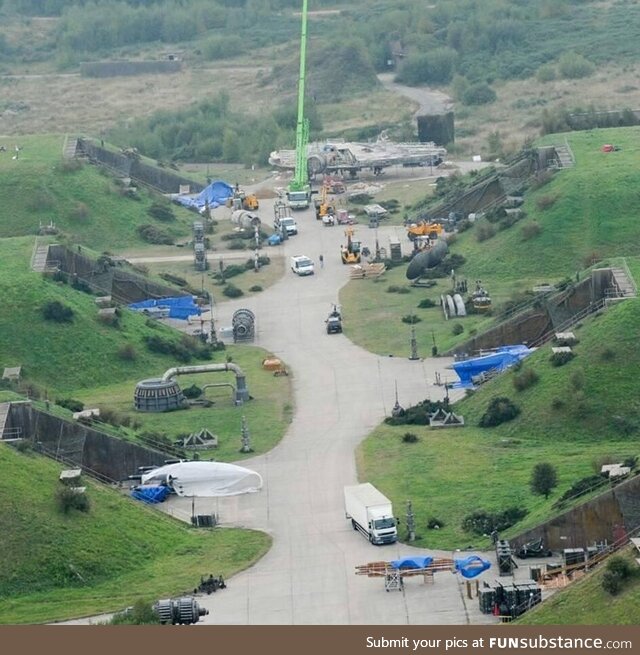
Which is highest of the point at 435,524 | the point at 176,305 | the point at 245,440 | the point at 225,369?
the point at 435,524

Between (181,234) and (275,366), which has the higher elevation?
(275,366)

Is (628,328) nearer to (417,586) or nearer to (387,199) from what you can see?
(417,586)

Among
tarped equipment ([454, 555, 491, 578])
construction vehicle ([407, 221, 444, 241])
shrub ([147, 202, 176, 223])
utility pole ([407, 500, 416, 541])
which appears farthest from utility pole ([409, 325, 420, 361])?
shrub ([147, 202, 176, 223])

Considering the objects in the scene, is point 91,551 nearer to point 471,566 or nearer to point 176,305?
point 471,566

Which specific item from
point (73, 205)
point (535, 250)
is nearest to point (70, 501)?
point (535, 250)

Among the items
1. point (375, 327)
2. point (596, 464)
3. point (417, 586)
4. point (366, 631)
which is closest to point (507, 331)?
point (375, 327)

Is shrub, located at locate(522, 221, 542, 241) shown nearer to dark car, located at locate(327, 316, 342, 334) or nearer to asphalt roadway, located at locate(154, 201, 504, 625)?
asphalt roadway, located at locate(154, 201, 504, 625)

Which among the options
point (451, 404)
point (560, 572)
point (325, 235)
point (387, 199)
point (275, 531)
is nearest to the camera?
point (560, 572)
